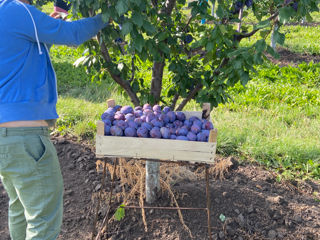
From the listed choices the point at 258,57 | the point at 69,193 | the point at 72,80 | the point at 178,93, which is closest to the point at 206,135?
the point at 258,57

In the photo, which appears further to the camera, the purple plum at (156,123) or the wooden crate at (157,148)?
the purple plum at (156,123)

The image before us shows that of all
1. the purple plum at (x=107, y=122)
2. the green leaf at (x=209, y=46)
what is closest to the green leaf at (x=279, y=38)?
the green leaf at (x=209, y=46)

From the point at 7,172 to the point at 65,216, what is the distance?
1.02m

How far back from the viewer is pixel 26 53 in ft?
5.08

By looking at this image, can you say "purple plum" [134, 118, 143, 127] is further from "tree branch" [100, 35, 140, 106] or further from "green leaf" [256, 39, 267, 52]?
"green leaf" [256, 39, 267, 52]

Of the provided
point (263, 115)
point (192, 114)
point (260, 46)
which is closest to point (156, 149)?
point (192, 114)

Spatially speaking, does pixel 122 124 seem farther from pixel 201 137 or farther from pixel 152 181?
pixel 152 181

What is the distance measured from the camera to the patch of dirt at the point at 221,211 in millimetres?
2279

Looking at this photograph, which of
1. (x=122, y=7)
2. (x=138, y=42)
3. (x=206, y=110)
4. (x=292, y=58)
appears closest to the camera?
(x=122, y=7)

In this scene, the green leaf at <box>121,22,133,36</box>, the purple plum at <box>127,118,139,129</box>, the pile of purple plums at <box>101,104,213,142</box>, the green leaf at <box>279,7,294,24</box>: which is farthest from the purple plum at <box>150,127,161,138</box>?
the green leaf at <box>279,7,294,24</box>

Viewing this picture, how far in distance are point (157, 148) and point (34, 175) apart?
24.9 inches

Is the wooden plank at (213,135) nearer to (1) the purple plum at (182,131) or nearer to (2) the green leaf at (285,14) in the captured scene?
(1) the purple plum at (182,131)

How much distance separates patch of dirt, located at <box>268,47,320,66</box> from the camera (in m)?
7.15

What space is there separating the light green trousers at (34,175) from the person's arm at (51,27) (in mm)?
451
